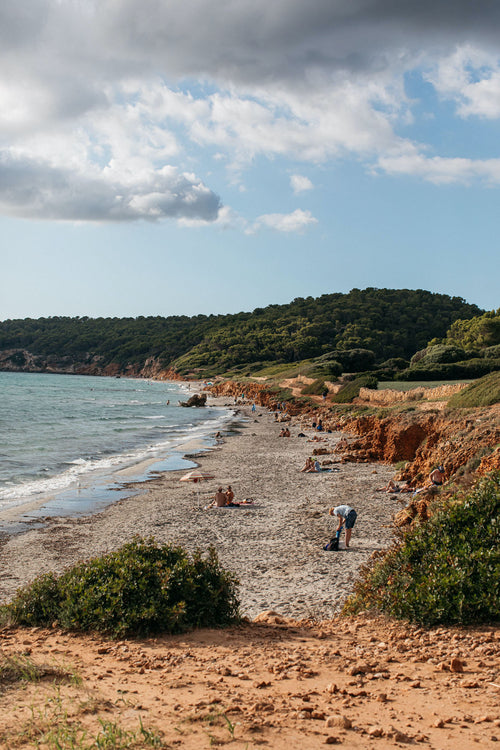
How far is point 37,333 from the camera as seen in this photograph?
188 meters

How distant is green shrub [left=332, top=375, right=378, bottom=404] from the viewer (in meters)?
52.0

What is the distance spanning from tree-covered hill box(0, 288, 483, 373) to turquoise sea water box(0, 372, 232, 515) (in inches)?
1352

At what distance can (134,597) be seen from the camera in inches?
282

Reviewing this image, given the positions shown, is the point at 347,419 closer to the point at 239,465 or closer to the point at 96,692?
the point at 239,465

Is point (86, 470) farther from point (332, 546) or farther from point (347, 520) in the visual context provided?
point (347, 520)

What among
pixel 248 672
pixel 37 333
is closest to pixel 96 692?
pixel 248 672

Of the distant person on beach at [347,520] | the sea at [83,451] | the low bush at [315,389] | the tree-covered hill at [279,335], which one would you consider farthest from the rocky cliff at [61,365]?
the distant person on beach at [347,520]

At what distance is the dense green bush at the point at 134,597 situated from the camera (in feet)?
23.3

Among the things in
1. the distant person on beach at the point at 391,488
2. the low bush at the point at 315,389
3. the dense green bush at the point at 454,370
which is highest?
the dense green bush at the point at 454,370

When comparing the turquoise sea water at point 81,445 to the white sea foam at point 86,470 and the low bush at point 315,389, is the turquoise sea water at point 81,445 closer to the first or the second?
the white sea foam at point 86,470

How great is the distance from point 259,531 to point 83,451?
19.8m

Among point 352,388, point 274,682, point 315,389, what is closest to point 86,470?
point 274,682

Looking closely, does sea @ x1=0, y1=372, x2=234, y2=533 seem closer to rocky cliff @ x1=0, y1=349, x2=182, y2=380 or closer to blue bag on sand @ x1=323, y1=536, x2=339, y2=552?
blue bag on sand @ x1=323, y1=536, x2=339, y2=552

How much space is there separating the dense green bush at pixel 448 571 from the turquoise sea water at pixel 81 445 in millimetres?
13475
